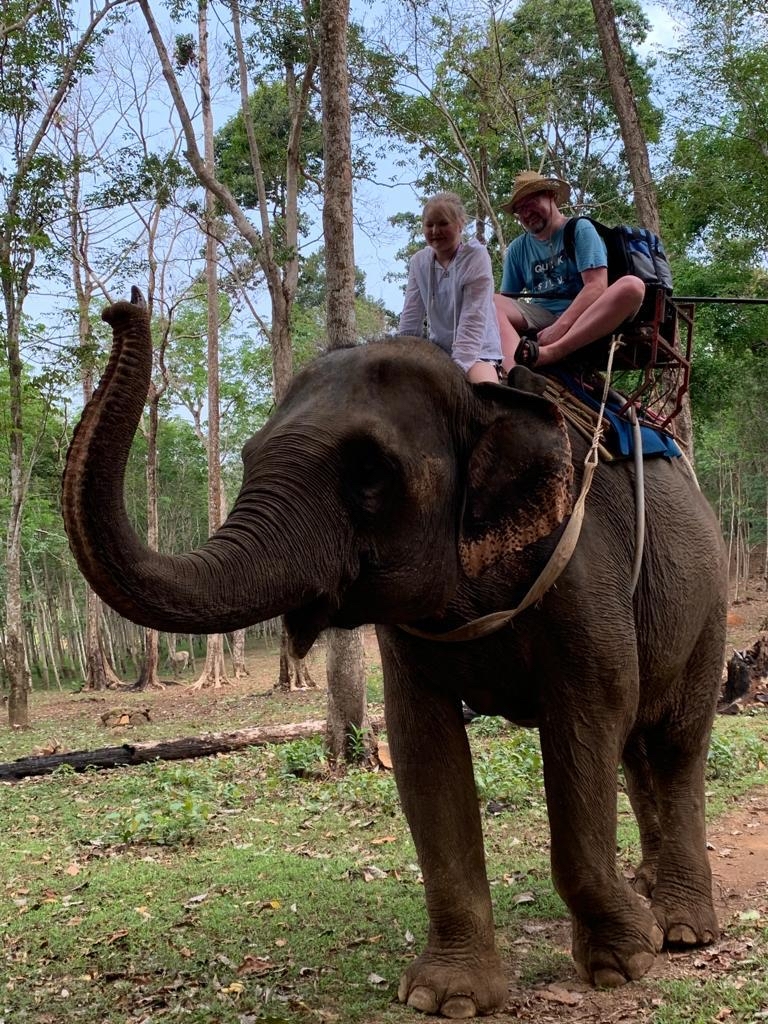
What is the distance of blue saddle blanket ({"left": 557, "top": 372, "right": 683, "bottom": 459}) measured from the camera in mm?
3959

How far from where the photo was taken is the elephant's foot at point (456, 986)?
137 inches

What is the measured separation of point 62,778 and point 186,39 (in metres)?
15.9

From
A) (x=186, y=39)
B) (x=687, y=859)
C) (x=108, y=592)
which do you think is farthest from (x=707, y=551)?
(x=186, y=39)

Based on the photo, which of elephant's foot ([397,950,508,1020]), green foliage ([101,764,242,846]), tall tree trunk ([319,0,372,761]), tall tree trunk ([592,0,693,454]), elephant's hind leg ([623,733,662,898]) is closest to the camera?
elephant's foot ([397,950,508,1020])

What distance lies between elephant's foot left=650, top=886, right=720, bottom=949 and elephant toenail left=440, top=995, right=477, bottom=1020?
1154mm

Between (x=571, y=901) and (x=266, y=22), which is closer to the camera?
(x=571, y=901)

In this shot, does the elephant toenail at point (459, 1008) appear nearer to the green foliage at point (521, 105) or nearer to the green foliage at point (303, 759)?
the green foliage at point (303, 759)

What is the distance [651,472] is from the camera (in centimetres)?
418

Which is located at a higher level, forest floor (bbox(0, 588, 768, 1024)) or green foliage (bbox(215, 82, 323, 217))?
green foliage (bbox(215, 82, 323, 217))

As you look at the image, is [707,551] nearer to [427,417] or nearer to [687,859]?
[687,859]

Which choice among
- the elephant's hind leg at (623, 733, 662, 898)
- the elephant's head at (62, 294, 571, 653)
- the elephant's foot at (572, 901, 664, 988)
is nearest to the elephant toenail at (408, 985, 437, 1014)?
the elephant's foot at (572, 901, 664, 988)

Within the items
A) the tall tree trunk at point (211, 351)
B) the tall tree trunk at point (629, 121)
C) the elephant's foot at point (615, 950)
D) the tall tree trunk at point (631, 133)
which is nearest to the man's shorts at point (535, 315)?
the elephant's foot at point (615, 950)

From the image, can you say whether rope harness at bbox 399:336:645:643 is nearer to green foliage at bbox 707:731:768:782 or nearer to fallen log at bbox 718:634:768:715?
green foliage at bbox 707:731:768:782

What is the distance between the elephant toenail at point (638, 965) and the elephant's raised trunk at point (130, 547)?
2149 millimetres
